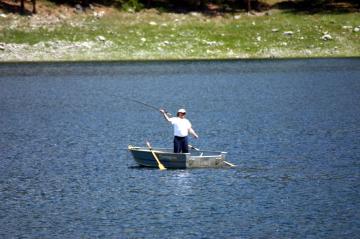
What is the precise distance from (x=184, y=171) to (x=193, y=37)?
7356 centimetres

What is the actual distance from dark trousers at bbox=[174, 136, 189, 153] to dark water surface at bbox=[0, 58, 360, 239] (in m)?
1.73

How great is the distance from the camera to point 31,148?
60.4 meters

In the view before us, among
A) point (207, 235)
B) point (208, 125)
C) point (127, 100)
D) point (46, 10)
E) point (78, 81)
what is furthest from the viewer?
point (46, 10)

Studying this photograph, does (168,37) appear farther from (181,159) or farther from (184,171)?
(184,171)

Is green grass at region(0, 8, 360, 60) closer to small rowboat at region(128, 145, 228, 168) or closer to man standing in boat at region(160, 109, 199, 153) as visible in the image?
small rowboat at region(128, 145, 228, 168)

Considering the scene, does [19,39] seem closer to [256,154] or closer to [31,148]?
[31,148]

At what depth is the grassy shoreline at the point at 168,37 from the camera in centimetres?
11888

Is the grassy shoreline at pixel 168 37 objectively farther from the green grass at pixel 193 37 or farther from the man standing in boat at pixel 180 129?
the man standing in boat at pixel 180 129

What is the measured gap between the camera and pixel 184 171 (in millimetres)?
50531

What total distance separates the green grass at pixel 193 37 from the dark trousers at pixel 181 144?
224ft

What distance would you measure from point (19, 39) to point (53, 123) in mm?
47895

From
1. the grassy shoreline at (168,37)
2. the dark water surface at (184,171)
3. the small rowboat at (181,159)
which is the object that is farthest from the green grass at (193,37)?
the small rowboat at (181,159)

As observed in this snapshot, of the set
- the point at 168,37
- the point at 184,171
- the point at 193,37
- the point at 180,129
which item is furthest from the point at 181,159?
the point at 193,37

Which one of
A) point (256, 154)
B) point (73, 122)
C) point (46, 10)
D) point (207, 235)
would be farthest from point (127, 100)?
point (207, 235)
